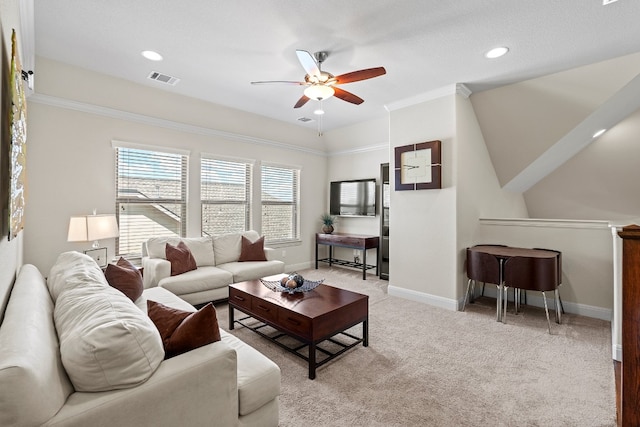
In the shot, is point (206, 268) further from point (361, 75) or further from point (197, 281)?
point (361, 75)

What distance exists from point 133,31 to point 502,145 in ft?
15.6

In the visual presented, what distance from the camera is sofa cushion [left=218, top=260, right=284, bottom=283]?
13.3 ft

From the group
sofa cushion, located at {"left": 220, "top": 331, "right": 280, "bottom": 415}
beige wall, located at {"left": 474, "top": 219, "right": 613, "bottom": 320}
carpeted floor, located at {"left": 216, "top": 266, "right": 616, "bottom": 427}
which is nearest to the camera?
sofa cushion, located at {"left": 220, "top": 331, "right": 280, "bottom": 415}

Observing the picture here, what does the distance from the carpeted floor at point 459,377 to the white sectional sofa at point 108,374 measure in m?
0.66

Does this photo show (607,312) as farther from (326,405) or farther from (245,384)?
(245,384)

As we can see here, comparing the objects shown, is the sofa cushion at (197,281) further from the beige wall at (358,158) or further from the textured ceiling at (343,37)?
the beige wall at (358,158)

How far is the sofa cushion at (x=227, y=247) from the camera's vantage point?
4484mm

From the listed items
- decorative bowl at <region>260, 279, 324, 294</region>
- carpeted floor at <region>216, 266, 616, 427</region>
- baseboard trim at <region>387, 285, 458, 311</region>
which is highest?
decorative bowl at <region>260, 279, 324, 294</region>

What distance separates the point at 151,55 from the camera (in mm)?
3244

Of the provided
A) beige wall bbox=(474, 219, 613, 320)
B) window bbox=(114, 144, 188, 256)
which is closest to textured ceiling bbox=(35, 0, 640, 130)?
window bbox=(114, 144, 188, 256)

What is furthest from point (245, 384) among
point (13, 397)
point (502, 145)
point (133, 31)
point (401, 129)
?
point (502, 145)

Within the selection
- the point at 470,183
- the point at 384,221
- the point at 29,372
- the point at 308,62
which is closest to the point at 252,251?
the point at 384,221

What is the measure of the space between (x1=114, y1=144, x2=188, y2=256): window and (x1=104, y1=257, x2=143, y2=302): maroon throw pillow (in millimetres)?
1678

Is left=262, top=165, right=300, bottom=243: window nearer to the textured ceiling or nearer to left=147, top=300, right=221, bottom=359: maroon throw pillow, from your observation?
the textured ceiling
